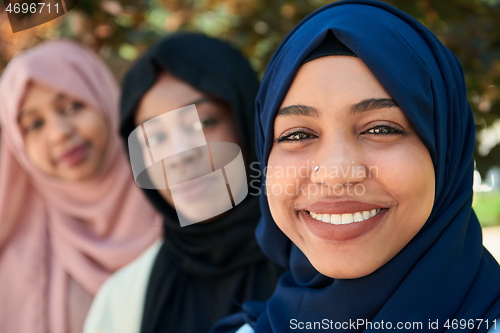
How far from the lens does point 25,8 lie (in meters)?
2.62

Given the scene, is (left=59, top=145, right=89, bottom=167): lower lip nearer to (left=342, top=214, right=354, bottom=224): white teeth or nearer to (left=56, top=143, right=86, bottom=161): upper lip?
(left=56, top=143, right=86, bottom=161): upper lip

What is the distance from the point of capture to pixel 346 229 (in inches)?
48.3

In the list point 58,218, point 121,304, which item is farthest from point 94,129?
point 121,304

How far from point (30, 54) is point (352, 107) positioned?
2155 mm

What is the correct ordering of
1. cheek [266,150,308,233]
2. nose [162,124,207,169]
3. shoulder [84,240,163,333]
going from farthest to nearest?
shoulder [84,240,163,333]
nose [162,124,207,169]
cheek [266,150,308,233]

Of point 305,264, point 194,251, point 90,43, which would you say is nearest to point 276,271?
point 194,251

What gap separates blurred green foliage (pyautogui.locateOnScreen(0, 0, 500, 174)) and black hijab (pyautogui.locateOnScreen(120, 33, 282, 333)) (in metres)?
0.55

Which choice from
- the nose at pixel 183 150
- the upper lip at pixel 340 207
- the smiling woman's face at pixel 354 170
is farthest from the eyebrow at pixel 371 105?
the nose at pixel 183 150

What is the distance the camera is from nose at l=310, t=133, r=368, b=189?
1171 mm

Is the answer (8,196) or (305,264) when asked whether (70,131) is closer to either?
(8,196)

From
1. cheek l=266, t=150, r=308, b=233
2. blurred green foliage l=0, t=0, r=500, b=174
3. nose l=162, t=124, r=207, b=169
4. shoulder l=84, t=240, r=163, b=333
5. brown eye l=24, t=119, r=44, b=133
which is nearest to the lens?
cheek l=266, t=150, r=308, b=233

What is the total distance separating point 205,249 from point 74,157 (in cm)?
87

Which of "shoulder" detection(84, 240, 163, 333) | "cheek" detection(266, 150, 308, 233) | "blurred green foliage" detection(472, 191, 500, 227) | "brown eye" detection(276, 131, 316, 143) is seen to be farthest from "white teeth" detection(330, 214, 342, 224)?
"blurred green foliage" detection(472, 191, 500, 227)

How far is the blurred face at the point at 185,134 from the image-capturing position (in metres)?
1.99
